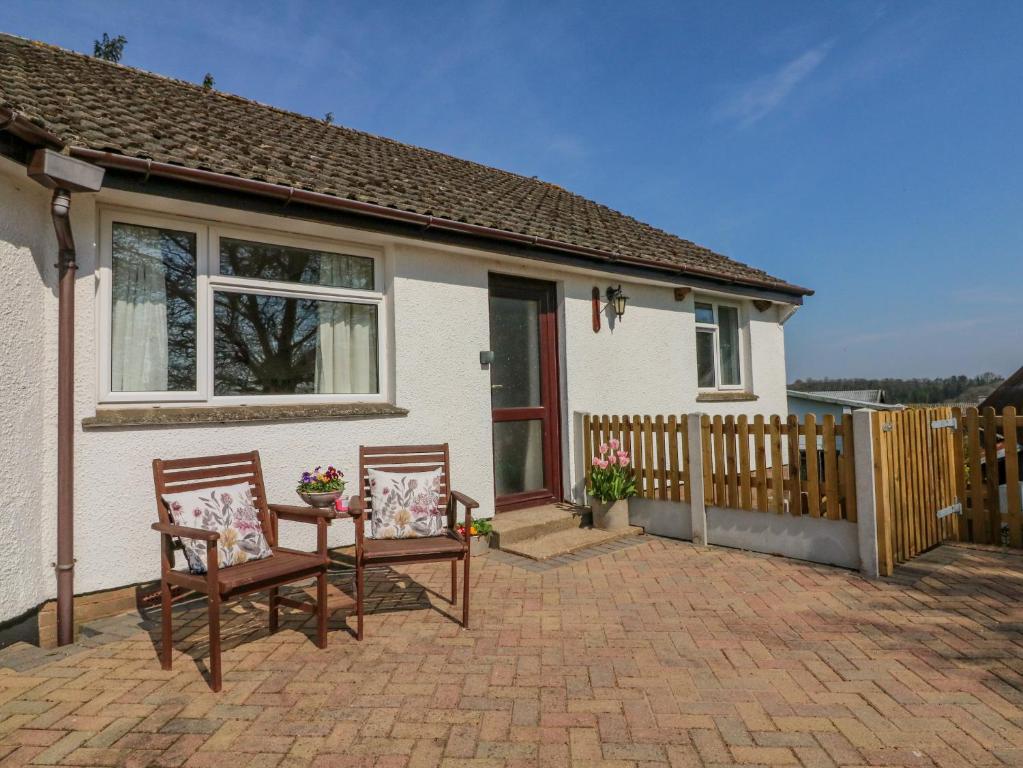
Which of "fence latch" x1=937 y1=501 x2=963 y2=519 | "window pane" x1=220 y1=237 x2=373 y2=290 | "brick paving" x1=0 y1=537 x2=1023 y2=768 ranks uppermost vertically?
"window pane" x1=220 y1=237 x2=373 y2=290

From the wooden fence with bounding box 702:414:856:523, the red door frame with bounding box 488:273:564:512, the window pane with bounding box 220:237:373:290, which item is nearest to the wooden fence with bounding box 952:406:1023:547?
the wooden fence with bounding box 702:414:856:523

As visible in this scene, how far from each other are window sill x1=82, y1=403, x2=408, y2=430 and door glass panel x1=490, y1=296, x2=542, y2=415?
1440 mm

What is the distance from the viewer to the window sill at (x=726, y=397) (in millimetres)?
8609

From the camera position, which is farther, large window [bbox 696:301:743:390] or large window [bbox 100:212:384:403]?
large window [bbox 696:301:743:390]

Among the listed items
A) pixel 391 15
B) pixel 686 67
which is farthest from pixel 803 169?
pixel 391 15

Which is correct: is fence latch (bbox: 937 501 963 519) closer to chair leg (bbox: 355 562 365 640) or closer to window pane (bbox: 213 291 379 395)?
chair leg (bbox: 355 562 365 640)

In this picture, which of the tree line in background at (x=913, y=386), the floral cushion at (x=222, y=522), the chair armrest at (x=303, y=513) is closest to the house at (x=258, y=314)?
the floral cushion at (x=222, y=522)

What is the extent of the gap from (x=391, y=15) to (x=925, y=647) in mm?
9273

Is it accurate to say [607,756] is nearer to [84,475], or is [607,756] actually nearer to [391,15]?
[84,475]

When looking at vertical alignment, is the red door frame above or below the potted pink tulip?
above

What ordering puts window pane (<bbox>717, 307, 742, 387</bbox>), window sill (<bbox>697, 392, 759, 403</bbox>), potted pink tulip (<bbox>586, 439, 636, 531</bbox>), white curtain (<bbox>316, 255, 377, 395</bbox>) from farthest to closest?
window pane (<bbox>717, 307, 742, 387</bbox>)
window sill (<bbox>697, 392, 759, 403</bbox>)
potted pink tulip (<bbox>586, 439, 636, 531</bbox>)
white curtain (<bbox>316, 255, 377, 395</bbox>)

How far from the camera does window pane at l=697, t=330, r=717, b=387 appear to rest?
898 centimetres

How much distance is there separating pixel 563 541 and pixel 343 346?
2.91m

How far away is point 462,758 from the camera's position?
2.21m
